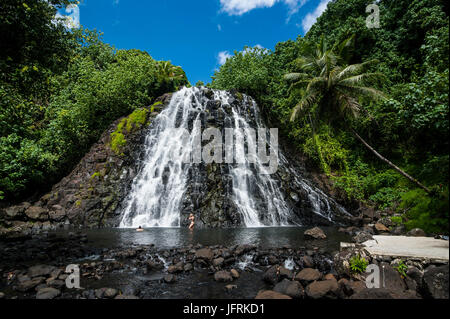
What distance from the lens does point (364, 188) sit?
16.4 metres

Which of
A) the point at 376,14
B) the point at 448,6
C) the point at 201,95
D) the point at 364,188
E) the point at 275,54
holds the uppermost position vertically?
the point at 275,54

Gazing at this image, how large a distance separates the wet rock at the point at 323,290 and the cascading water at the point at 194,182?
9.29 m

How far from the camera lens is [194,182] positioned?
15.9 meters

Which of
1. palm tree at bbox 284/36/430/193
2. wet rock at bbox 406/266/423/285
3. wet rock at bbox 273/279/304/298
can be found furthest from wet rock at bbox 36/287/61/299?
palm tree at bbox 284/36/430/193

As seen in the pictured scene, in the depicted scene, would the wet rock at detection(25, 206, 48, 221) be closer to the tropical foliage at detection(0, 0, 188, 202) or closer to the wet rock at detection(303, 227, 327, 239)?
the tropical foliage at detection(0, 0, 188, 202)

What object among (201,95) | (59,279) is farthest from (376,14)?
(59,279)

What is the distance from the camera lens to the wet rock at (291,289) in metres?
4.51

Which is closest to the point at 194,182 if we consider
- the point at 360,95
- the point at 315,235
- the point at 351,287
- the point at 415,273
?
the point at 315,235

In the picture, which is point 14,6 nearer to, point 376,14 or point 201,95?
point 201,95

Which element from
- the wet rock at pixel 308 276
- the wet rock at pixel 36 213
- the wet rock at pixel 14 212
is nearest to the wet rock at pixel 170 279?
the wet rock at pixel 308 276

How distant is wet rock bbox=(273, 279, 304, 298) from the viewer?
14.8ft

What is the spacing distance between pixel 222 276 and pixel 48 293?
3.87 m

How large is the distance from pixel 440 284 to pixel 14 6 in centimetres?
950

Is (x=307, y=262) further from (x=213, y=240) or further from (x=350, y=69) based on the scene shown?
(x=350, y=69)
